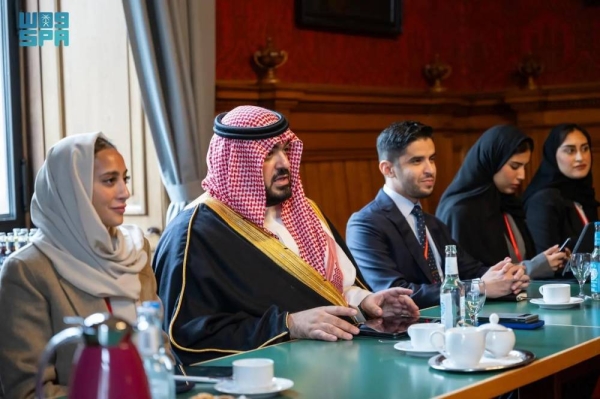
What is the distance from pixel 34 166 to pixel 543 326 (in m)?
2.73

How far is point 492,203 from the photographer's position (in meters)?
4.84

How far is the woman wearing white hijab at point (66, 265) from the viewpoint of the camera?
104 inches

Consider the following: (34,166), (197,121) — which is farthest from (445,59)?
(34,166)

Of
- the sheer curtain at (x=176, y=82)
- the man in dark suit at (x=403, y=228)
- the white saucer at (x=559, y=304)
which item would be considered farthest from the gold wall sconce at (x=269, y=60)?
the white saucer at (x=559, y=304)

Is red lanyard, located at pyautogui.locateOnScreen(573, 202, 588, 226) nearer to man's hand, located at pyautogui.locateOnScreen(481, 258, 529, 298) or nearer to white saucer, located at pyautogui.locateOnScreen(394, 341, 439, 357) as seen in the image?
man's hand, located at pyautogui.locateOnScreen(481, 258, 529, 298)

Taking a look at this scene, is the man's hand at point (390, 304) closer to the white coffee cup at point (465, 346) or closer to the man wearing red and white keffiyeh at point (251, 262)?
the man wearing red and white keffiyeh at point (251, 262)

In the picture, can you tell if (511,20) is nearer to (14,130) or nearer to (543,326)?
(14,130)

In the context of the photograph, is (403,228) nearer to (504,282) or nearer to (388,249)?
(388,249)

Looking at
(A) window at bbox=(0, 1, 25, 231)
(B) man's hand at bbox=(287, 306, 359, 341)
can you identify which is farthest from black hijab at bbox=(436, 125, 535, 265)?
(A) window at bbox=(0, 1, 25, 231)

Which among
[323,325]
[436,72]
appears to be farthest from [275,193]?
[436,72]

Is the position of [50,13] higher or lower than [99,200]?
higher

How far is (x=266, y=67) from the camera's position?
5.21m

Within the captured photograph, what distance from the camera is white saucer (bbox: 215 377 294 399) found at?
7.13 feet

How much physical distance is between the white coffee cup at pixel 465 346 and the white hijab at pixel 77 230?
0.94 m
